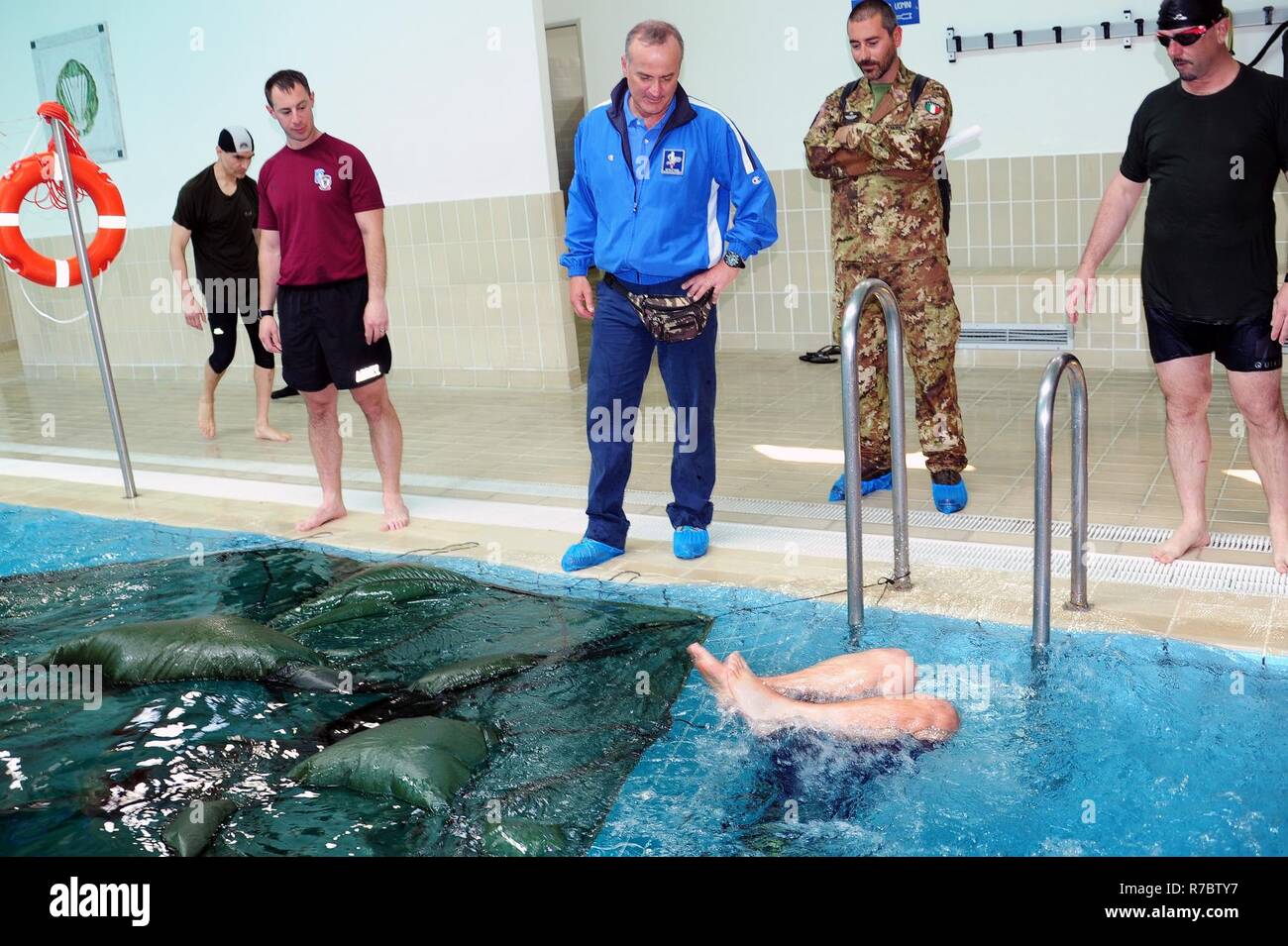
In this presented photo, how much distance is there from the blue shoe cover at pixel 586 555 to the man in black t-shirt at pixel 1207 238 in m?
1.80

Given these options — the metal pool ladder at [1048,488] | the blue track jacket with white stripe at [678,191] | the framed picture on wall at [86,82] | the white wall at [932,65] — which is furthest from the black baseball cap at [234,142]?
the metal pool ladder at [1048,488]

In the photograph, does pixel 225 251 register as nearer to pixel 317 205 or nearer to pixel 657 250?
pixel 317 205

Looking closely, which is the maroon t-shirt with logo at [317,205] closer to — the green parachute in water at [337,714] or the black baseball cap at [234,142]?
the green parachute in water at [337,714]

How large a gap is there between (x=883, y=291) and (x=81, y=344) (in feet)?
29.5

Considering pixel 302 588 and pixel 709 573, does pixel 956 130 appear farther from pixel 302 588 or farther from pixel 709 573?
pixel 302 588


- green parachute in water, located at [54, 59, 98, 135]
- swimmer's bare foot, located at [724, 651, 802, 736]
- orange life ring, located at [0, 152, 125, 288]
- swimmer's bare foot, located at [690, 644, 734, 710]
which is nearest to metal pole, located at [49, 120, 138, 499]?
orange life ring, located at [0, 152, 125, 288]

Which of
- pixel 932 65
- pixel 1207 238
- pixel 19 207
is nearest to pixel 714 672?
pixel 1207 238

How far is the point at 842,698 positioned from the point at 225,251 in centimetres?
523

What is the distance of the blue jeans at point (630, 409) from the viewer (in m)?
4.45

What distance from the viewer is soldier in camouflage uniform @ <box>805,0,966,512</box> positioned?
181 inches

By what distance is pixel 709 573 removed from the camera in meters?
4.30

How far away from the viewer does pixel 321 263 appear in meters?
4.82

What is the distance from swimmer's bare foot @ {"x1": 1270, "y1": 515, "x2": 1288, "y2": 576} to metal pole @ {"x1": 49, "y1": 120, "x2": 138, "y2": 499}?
4838 mm

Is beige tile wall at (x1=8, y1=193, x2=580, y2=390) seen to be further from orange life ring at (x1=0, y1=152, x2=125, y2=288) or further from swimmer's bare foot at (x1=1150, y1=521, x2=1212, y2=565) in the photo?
swimmer's bare foot at (x1=1150, y1=521, x2=1212, y2=565)
